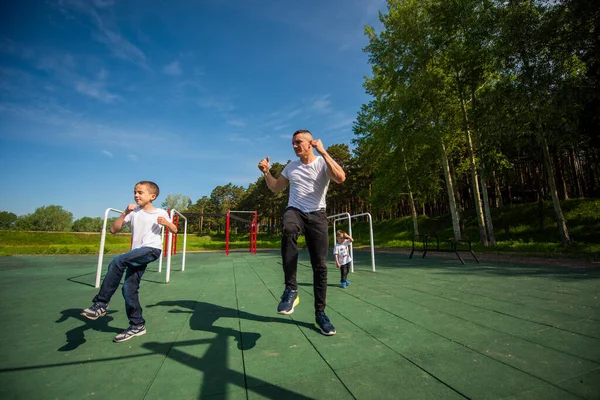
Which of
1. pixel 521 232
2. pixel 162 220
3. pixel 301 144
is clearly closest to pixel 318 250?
pixel 301 144

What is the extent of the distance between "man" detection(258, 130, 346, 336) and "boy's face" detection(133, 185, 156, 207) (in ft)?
4.98

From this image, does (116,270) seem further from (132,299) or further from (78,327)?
(78,327)

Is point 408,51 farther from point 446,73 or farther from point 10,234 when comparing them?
point 10,234

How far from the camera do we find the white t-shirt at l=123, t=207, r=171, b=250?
9.82 feet

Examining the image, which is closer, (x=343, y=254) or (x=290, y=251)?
(x=290, y=251)

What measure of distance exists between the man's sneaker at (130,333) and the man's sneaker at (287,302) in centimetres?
145

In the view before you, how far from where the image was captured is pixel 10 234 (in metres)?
35.3

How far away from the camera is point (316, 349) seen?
2258 millimetres

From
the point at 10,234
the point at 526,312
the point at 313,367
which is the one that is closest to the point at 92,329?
the point at 313,367

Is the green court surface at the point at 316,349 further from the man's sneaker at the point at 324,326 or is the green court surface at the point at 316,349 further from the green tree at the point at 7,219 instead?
the green tree at the point at 7,219

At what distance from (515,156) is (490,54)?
1620cm

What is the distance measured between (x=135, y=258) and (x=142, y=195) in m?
0.75

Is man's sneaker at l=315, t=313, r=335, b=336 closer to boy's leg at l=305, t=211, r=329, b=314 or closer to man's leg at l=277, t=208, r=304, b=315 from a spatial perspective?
boy's leg at l=305, t=211, r=329, b=314

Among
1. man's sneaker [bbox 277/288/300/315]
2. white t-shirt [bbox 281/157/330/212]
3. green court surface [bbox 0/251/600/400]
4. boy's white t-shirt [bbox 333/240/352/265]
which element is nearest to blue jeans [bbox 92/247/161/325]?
green court surface [bbox 0/251/600/400]
